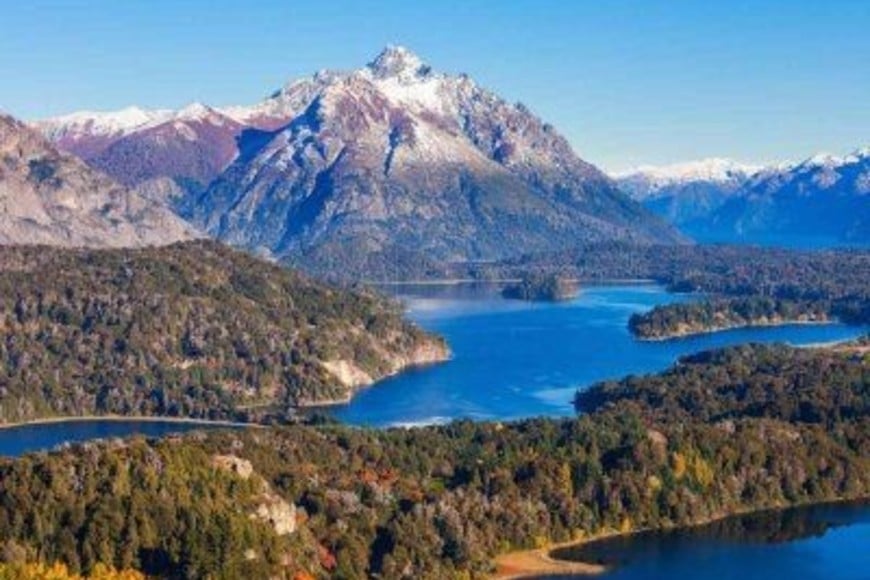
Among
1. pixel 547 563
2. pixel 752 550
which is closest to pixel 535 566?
pixel 547 563

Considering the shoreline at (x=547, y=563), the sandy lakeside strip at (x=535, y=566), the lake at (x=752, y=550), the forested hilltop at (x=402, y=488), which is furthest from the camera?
the lake at (x=752, y=550)

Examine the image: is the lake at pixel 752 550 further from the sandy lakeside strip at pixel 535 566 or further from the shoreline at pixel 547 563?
the sandy lakeside strip at pixel 535 566

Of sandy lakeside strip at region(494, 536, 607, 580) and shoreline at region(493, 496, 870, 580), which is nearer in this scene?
sandy lakeside strip at region(494, 536, 607, 580)

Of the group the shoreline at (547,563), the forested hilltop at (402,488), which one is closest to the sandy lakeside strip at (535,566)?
the shoreline at (547,563)

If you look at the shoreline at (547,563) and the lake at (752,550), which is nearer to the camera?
the shoreline at (547,563)

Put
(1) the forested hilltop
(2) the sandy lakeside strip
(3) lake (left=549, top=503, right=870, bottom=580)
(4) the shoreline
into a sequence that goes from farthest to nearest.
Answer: (3) lake (left=549, top=503, right=870, bottom=580), (4) the shoreline, (2) the sandy lakeside strip, (1) the forested hilltop

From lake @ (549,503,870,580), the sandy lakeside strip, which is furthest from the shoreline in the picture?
lake @ (549,503,870,580)

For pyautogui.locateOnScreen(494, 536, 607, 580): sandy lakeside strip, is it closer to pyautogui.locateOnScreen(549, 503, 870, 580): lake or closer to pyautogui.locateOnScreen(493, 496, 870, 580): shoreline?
pyautogui.locateOnScreen(493, 496, 870, 580): shoreline
